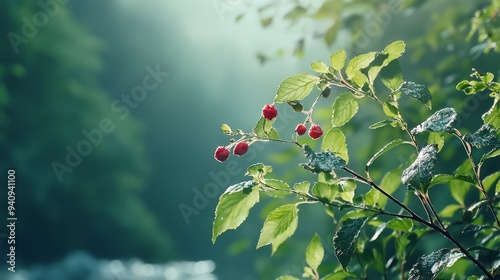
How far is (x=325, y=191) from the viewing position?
65 cm

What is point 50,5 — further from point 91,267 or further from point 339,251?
point 339,251

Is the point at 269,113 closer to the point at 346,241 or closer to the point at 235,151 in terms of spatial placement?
the point at 235,151

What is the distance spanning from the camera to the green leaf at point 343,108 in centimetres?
69

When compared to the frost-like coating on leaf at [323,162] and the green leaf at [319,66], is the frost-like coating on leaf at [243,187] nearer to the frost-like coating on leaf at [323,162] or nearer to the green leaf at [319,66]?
the frost-like coating on leaf at [323,162]

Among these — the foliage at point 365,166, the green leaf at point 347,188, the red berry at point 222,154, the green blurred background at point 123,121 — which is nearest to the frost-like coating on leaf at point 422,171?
the foliage at point 365,166

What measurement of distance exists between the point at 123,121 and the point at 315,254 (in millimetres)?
11848

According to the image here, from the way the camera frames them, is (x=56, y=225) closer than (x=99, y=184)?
Yes

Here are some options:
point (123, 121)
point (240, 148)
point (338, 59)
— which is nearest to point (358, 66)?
point (338, 59)

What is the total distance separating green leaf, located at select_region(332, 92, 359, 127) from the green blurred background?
778cm

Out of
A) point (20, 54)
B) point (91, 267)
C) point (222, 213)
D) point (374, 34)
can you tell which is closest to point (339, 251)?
point (222, 213)

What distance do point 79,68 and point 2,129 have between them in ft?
8.38

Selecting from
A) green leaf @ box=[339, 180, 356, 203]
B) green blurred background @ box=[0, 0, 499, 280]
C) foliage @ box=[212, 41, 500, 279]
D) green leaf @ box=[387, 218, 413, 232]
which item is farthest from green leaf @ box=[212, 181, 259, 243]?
green blurred background @ box=[0, 0, 499, 280]

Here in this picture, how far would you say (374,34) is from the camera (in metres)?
2.78

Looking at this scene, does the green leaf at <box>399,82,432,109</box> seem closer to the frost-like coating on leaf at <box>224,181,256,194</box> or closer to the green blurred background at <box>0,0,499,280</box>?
the frost-like coating on leaf at <box>224,181,256,194</box>
